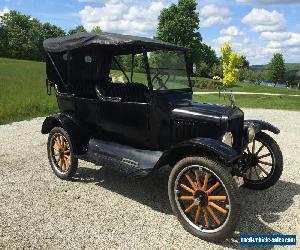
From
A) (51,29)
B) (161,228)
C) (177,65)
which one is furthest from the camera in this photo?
(51,29)

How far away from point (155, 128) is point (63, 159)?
7.31 ft

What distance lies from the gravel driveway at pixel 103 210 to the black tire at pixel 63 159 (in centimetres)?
16

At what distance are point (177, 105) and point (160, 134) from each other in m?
0.50

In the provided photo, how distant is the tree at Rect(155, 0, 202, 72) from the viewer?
50031 millimetres

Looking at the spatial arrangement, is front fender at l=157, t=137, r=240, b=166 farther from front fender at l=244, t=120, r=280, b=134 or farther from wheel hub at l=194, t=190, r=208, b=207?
front fender at l=244, t=120, r=280, b=134

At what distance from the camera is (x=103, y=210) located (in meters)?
5.13

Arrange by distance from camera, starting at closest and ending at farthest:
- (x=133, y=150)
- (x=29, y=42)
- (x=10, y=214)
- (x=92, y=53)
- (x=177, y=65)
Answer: (x=10, y=214), (x=133, y=150), (x=177, y=65), (x=92, y=53), (x=29, y=42)

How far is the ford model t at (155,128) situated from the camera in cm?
438

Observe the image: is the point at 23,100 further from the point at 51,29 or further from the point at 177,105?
the point at 51,29

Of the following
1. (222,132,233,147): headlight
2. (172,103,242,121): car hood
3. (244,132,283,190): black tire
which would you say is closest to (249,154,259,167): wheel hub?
(244,132,283,190): black tire

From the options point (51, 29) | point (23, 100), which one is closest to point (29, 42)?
point (51, 29)

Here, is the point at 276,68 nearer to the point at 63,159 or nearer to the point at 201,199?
the point at 63,159

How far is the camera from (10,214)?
4.94 meters

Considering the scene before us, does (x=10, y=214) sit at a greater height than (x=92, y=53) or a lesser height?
lesser
